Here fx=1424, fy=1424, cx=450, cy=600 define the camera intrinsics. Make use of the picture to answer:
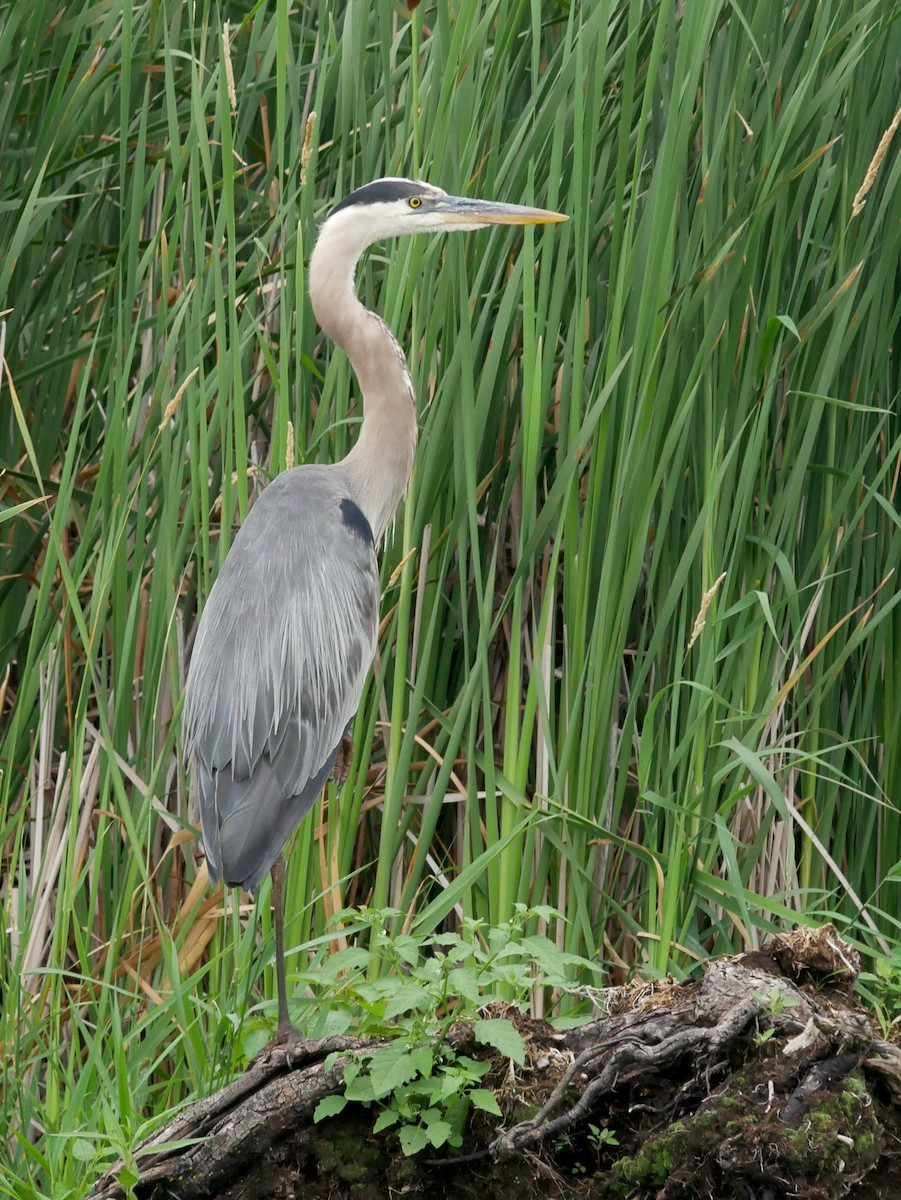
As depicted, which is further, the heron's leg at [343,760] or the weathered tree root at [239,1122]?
the heron's leg at [343,760]

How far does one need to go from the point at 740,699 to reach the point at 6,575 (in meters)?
1.31

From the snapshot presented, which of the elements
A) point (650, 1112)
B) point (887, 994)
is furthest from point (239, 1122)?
point (887, 994)

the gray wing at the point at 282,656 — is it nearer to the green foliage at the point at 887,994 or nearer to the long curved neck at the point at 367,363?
the long curved neck at the point at 367,363

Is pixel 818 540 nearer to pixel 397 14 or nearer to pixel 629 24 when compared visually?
pixel 629 24

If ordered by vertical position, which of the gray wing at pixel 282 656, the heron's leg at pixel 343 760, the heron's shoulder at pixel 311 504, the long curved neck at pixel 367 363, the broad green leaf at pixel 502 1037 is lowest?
the heron's leg at pixel 343 760

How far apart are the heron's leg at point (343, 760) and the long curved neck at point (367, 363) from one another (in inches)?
16.5

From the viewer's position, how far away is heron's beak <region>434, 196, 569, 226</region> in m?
2.15

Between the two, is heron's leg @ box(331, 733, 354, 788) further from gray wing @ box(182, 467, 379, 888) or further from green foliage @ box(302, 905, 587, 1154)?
green foliage @ box(302, 905, 587, 1154)

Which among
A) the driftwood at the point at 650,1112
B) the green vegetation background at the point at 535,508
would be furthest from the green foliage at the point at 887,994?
the green vegetation background at the point at 535,508

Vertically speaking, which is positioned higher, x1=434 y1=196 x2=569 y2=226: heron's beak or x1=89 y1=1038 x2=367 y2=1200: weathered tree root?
x1=434 y1=196 x2=569 y2=226: heron's beak

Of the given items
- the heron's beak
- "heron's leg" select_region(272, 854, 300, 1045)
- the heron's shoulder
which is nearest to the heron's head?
the heron's beak

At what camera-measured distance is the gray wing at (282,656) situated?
206cm

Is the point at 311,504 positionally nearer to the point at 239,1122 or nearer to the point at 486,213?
the point at 486,213

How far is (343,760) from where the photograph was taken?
7.72 feet
